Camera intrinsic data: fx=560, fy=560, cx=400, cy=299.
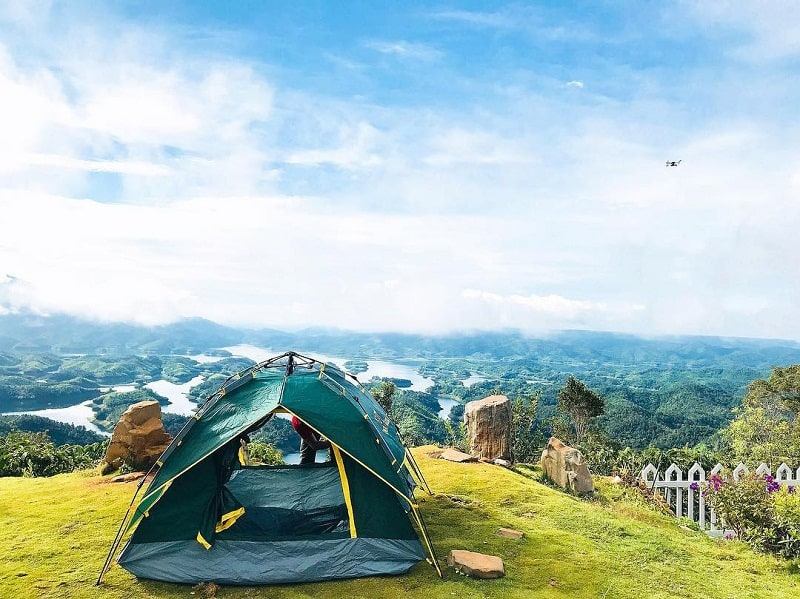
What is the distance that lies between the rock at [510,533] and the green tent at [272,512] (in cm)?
102

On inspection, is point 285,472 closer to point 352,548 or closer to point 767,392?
point 352,548

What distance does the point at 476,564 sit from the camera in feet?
18.2

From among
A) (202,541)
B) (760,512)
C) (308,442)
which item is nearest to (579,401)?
(760,512)

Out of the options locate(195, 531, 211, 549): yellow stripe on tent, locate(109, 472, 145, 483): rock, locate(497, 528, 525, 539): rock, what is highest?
locate(195, 531, 211, 549): yellow stripe on tent

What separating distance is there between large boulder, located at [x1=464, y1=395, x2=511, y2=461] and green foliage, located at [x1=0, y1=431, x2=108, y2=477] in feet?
25.7

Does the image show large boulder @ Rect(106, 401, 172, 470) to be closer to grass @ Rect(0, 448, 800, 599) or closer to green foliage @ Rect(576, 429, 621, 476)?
grass @ Rect(0, 448, 800, 599)

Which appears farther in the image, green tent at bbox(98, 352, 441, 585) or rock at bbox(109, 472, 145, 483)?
rock at bbox(109, 472, 145, 483)

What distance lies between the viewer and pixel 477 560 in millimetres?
5629

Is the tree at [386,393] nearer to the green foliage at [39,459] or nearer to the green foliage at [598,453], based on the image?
the green foliage at [598,453]

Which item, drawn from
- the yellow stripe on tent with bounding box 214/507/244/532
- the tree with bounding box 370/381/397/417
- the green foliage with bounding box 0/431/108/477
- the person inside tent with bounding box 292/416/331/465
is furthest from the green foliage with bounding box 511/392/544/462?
the yellow stripe on tent with bounding box 214/507/244/532

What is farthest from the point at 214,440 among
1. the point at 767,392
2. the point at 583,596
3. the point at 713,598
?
the point at 767,392

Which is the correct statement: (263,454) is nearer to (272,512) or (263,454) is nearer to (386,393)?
(272,512)

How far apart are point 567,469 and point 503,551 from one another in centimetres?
335

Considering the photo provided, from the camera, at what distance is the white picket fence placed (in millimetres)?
8656
